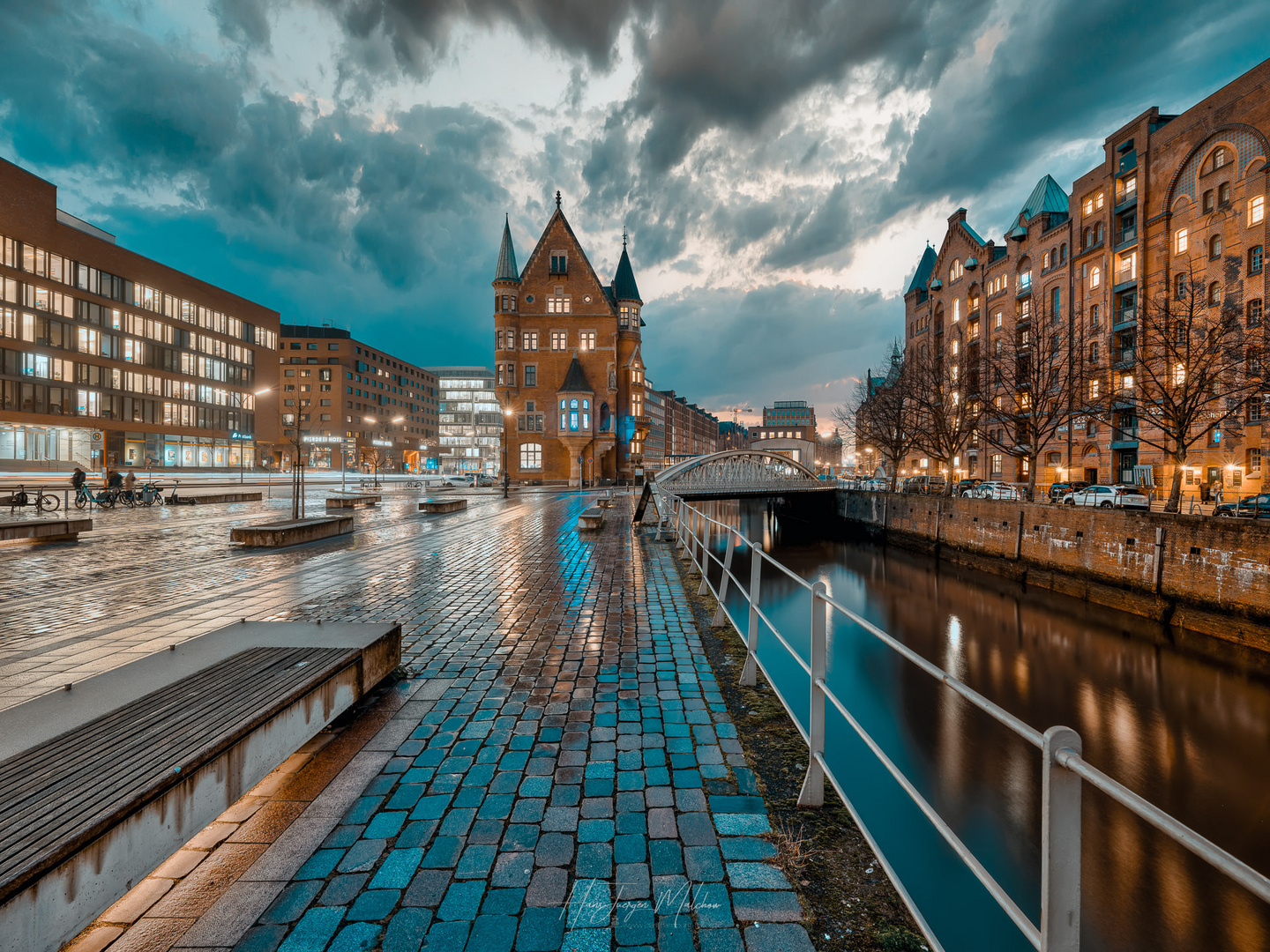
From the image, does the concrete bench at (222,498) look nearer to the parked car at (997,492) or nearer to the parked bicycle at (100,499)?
the parked bicycle at (100,499)

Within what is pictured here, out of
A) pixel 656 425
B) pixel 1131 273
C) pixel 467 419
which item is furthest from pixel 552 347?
pixel 467 419

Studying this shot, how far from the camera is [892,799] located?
6383mm

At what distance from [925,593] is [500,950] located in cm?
2127

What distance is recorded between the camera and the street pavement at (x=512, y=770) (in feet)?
7.53

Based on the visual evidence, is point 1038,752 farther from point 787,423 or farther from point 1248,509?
point 787,423

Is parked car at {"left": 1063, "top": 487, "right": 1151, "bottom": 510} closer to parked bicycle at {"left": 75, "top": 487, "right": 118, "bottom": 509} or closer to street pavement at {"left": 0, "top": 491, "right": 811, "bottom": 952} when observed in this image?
street pavement at {"left": 0, "top": 491, "right": 811, "bottom": 952}

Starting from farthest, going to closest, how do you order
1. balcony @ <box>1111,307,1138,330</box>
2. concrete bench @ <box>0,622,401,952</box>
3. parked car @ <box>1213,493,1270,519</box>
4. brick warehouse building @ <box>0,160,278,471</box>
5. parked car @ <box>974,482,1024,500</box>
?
brick warehouse building @ <box>0,160,278,471</box> → balcony @ <box>1111,307,1138,330</box> → parked car @ <box>974,482,1024,500</box> → parked car @ <box>1213,493,1270,519</box> → concrete bench @ <box>0,622,401,952</box>

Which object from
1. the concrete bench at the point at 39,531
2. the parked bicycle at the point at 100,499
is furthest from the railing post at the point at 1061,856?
the parked bicycle at the point at 100,499

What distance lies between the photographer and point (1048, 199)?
44.6m

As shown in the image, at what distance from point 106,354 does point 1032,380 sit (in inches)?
2837

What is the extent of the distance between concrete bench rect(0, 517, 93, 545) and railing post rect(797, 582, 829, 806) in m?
16.9

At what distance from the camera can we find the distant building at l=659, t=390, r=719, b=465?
136625 mm

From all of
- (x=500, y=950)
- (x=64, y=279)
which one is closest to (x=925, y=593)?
(x=500, y=950)

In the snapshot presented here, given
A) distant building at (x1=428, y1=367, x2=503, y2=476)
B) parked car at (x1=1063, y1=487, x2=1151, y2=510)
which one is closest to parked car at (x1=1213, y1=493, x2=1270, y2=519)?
parked car at (x1=1063, y1=487, x2=1151, y2=510)
